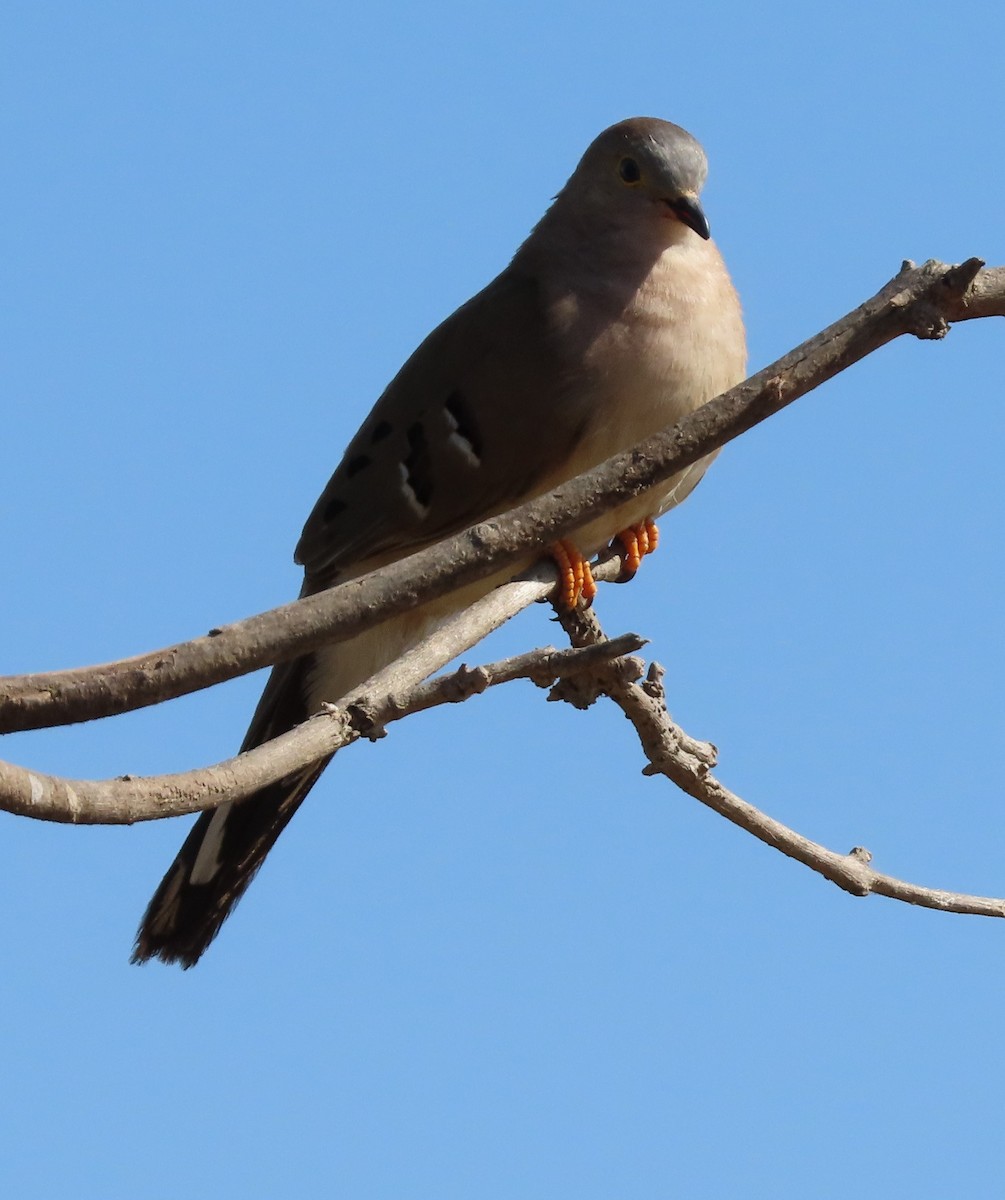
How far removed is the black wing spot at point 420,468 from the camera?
502cm

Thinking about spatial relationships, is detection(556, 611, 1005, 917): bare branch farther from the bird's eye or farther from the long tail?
the bird's eye

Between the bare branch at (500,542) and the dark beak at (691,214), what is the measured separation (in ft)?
5.57

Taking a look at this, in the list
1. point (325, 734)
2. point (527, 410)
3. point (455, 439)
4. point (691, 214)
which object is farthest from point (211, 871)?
point (691, 214)

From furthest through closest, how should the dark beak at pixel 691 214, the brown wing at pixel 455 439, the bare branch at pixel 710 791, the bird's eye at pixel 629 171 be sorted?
the bird's eye at pixel 629 171 < the brown wing at pixel 455 439 < the dark beak at pixel 691 214 < the bare branch at pixel 710 791

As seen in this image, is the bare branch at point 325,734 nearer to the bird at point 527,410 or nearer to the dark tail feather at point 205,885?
the bird at point 527,410

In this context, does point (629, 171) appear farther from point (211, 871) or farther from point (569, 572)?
point (211, 871)

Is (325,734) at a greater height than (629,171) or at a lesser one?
lesser

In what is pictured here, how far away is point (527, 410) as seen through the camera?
16.0 ft

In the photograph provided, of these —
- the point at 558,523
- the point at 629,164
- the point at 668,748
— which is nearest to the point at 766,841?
the point at 668,748

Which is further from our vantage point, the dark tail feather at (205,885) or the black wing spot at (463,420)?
the black wing spot at (463,420)

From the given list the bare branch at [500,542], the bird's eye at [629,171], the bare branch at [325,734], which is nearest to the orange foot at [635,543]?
the bare branch at [325,734]

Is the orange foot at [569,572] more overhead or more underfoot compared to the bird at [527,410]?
more underfoot

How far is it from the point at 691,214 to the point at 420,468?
110cm

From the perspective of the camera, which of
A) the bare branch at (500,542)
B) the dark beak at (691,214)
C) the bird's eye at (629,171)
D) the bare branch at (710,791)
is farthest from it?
the bird's eye at (629,171)
